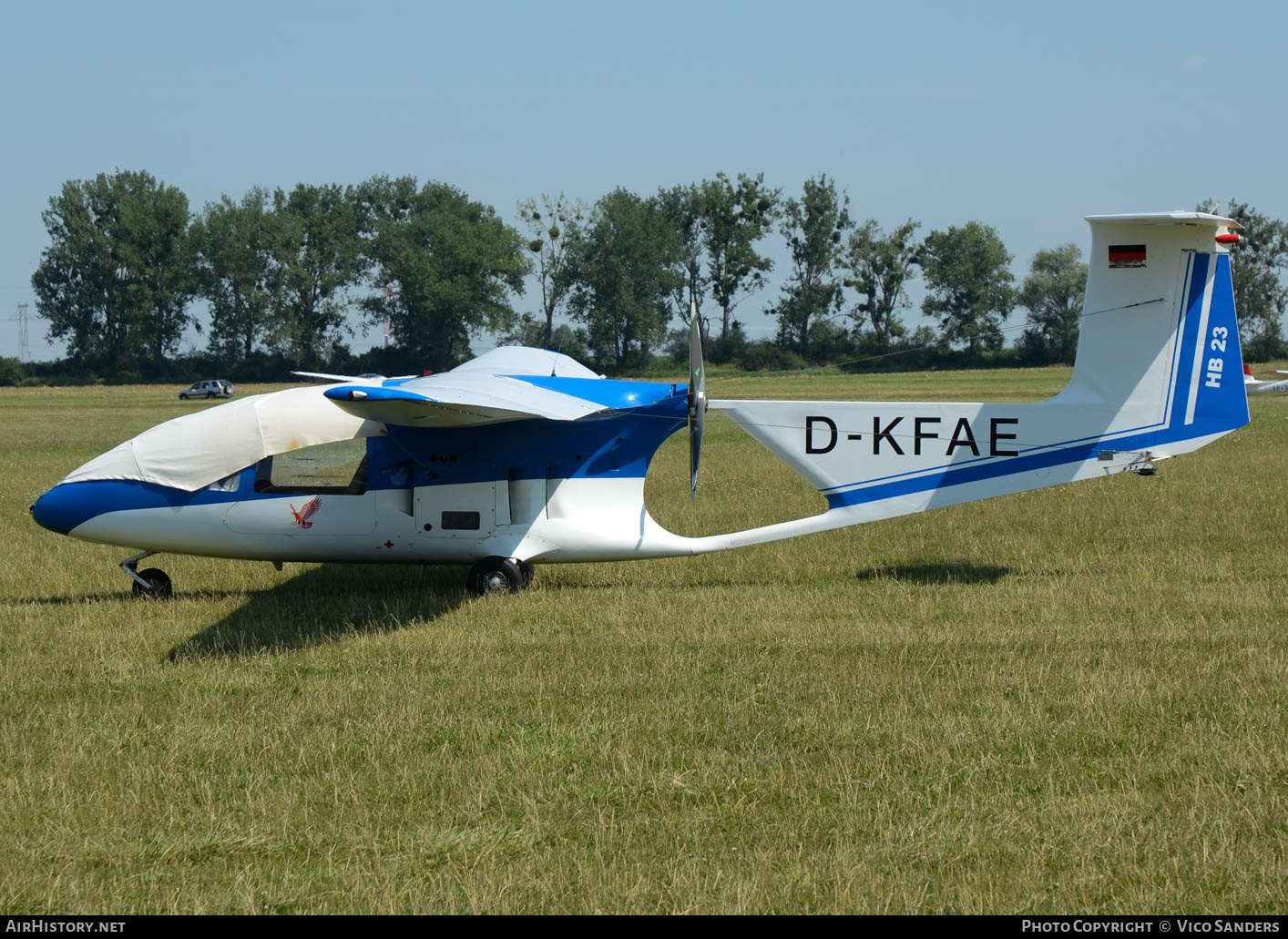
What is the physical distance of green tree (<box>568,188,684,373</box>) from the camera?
7538cm

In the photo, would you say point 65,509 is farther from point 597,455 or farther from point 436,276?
point 436,276

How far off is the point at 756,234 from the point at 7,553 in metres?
75.7

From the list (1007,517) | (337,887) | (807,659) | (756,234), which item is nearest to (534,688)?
(807,659)

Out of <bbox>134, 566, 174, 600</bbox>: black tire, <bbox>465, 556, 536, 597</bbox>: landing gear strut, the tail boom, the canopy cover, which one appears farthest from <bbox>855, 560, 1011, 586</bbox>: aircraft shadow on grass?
<bbox>134, 566, 174, 600</bbox>: black tire

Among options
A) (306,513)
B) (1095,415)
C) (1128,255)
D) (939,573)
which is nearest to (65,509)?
(306,513)

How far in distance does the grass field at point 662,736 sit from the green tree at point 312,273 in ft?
249

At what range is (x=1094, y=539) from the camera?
14.1 meters

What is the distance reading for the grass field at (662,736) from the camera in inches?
208

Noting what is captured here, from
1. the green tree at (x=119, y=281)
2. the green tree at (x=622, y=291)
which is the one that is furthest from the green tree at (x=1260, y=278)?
the green tree at (x=119, y=281)

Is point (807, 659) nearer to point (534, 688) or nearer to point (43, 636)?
point (534, 688)

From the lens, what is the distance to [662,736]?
719 centimetres

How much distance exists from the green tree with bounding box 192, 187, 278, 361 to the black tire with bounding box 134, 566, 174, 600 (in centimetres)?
7836

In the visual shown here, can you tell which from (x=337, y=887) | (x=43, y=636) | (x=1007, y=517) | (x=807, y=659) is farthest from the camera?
(x=1007, y=517)

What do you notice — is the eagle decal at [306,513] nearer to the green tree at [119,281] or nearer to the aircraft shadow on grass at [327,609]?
the aircraft shadow on grass at [327,609]
